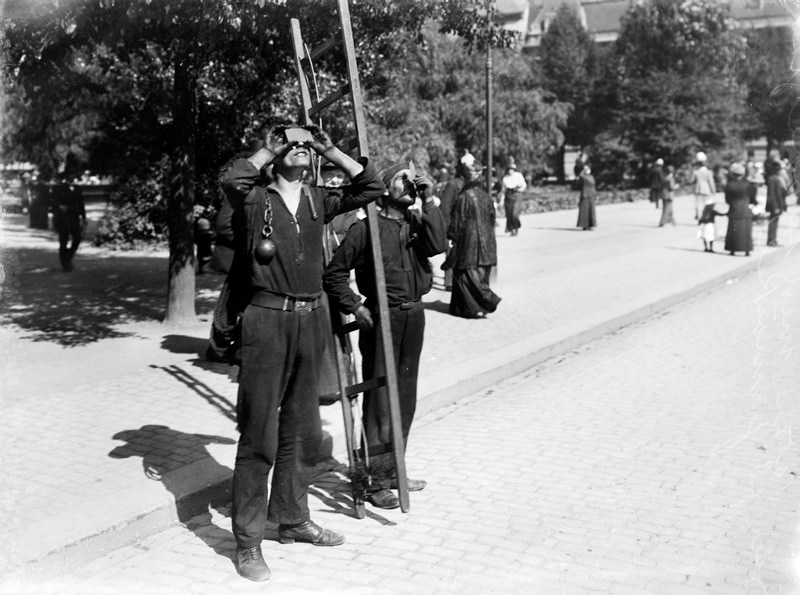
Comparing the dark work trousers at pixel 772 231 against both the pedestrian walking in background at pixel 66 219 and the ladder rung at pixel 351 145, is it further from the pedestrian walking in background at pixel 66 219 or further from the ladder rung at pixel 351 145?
the ladder rung at pixel 351 145

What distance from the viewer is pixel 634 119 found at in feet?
153

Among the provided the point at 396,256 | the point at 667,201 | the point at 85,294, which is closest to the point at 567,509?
the point at 396,256

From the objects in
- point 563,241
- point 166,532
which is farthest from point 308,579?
point 563,241

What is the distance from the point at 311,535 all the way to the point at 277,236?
4.73ft

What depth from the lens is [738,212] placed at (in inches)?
712

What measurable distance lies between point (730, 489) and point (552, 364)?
389cm

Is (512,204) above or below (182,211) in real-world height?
below

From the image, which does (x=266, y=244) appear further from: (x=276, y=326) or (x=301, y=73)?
(x=301, y=73)

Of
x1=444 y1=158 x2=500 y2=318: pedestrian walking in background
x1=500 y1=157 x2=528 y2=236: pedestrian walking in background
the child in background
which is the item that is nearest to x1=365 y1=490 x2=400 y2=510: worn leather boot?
x1=444 y1=158 x2=500 y2=318: pedestrian walking in background

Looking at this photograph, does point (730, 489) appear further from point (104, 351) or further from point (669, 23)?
point (669, 23)

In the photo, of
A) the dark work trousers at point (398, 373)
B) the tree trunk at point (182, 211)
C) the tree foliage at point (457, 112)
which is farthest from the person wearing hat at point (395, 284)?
the tree foliage at point (457, 112)

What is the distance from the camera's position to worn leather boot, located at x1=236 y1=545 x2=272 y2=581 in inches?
163

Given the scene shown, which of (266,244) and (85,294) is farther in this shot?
(85,294)

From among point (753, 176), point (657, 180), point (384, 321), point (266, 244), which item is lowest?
point (753, 176)
